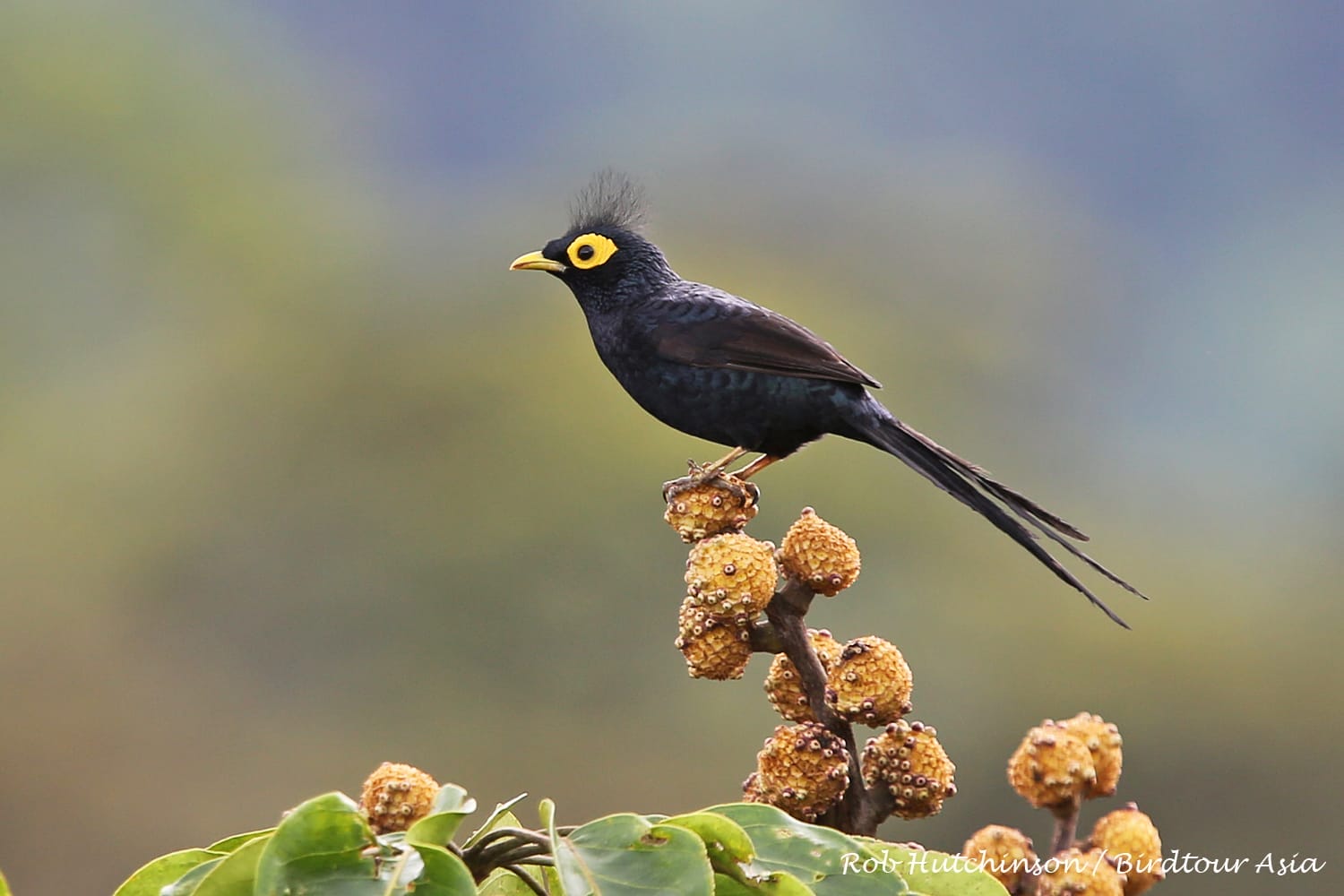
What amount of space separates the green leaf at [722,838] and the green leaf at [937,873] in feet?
0.49

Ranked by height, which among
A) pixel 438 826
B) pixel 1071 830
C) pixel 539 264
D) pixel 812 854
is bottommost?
pixel 438 826

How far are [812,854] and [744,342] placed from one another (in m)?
1.67

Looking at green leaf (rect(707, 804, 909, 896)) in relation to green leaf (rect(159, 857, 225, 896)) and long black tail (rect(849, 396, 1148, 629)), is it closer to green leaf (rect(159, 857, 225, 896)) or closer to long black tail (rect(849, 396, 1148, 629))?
green leaf (rect(159, 857, 225, 896))

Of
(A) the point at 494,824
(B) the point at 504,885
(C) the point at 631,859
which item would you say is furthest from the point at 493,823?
(C) the point at 631,859

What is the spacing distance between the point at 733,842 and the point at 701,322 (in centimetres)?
179

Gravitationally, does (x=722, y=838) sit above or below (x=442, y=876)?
above

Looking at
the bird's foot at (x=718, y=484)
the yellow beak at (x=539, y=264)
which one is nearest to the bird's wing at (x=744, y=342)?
the yellow beak at (x=539, y=264)

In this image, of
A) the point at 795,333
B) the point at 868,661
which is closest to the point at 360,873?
the point at 868,661

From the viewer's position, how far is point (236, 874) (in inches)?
53.6

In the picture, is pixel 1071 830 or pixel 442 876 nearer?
pixel 442 876

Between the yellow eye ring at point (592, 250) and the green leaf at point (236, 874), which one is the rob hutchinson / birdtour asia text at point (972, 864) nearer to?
the green leaf at point (236, 874)

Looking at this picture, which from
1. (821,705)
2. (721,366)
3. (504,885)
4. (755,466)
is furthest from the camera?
(721,366)

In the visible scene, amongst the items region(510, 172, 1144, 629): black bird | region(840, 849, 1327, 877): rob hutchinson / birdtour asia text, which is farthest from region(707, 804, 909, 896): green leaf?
region(510, 172, 1144, 629): black bird

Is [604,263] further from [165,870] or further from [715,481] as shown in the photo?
[165,870]
